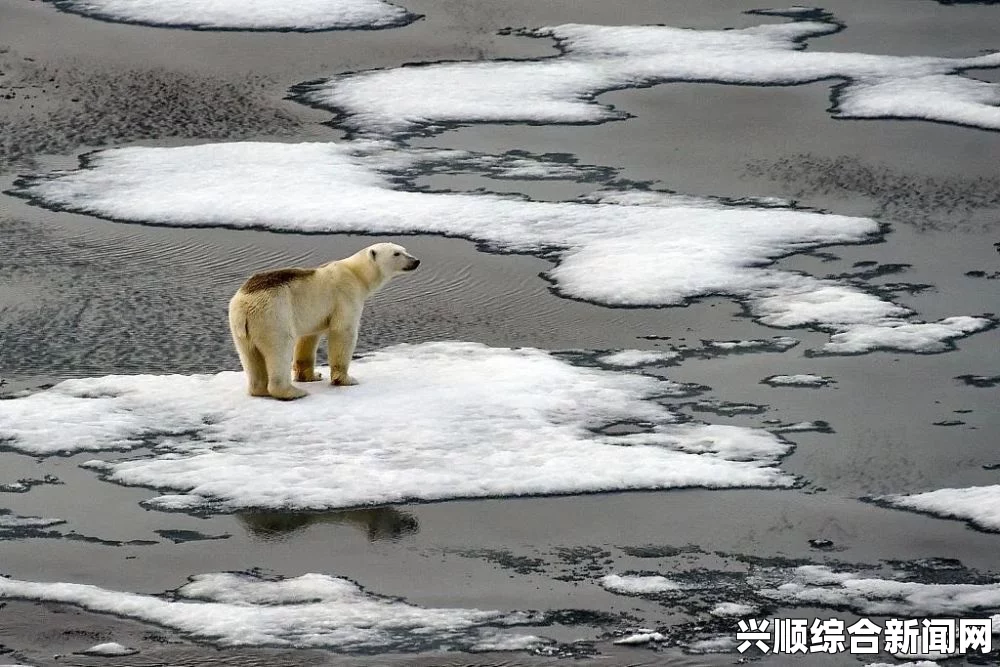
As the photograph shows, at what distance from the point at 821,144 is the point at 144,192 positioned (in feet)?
18.9

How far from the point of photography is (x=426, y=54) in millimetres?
15984

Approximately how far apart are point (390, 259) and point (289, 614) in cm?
314

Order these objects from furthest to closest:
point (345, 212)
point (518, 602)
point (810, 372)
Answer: point (345, 212) → point (810, 372) → point (518, 602)

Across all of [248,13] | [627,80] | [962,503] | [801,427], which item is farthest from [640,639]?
[248,13]

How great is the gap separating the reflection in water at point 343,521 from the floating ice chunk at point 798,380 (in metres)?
2.62

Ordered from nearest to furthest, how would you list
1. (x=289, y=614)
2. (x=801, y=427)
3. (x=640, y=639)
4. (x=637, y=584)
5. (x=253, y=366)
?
(x=640, y=639)
(x=289, y=614)
(x=637, y=584)
(x=801, y=427)
(x=253, y=366)

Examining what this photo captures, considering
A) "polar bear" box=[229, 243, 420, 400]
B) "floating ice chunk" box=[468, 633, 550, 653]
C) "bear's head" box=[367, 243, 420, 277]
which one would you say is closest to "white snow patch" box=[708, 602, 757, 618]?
"floating ice chunk" box=[468, 633, 550, 653]

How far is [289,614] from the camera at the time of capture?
19.4 feet

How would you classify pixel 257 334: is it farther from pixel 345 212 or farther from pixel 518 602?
pixel 345 212

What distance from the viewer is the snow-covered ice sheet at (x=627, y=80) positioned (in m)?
14.2

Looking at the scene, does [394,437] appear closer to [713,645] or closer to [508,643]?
[508,643]

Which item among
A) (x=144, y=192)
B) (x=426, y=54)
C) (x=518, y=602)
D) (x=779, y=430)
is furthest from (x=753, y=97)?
(x=518, y=602)

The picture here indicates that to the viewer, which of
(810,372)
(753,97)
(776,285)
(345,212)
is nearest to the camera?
(810,372)

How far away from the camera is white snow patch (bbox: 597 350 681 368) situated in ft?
29.4
